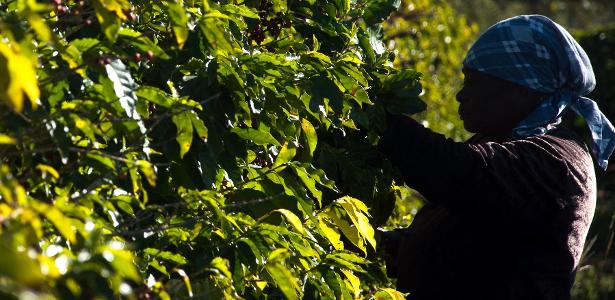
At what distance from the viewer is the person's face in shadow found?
3.45m

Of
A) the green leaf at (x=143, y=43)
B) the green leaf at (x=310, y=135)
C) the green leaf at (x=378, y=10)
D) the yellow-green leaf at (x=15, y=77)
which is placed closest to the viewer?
the yellow-green leaf at (x=15, y=77)

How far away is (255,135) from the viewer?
2.47 m

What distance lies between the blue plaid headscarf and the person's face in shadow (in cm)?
3

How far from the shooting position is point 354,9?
129 inches

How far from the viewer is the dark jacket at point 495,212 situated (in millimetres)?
2969

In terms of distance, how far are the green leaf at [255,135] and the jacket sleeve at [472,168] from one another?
64cm

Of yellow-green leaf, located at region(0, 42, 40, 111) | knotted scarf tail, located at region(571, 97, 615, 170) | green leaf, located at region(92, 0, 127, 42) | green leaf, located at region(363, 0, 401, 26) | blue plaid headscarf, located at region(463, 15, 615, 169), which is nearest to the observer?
yellow-green leaf, located at region(0, 42, 40, 111)

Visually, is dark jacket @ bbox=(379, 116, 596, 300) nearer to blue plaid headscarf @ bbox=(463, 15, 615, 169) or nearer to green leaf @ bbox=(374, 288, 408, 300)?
blue plaid headscarf @ bbox=(463, 15, 615, 169)

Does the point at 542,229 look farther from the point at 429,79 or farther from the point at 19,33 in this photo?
the point at 429,79

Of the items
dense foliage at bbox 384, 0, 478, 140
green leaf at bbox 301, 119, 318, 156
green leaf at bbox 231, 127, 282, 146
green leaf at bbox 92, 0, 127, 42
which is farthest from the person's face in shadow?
dense foliage at bbox 384, 0, 478, 140

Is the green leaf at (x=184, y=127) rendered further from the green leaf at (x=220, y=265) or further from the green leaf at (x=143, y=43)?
the green leaf at (x=220, y=265)

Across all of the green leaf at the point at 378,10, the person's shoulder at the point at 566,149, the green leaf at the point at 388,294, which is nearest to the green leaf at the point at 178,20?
the green leaf at the point at 388,294

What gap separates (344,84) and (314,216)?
364 millimetres

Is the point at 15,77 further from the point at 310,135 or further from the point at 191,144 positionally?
the point at 310,135
